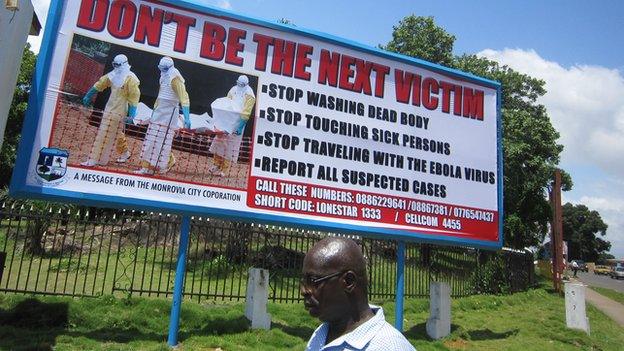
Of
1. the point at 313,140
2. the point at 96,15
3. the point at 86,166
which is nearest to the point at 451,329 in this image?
the point at 313,140

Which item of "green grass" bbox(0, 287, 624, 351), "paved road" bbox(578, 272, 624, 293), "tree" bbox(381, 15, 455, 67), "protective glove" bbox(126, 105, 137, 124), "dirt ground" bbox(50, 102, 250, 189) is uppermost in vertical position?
"tree" bbox(381, 15, 455, 67)

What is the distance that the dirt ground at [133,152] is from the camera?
563cm

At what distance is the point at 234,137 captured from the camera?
6.49 metres

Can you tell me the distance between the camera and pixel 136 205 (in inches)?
229

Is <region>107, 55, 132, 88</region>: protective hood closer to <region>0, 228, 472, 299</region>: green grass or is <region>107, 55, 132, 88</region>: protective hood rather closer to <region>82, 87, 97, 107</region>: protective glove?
<region>82, 87, 97, 107</region>: protective glove

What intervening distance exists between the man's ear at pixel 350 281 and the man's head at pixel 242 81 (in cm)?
520

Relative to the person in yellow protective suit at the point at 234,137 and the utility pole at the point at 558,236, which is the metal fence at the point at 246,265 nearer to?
the utility pole at the point at 558,236

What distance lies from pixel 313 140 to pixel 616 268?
55.7 metres

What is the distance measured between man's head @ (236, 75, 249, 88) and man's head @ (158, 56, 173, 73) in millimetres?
937

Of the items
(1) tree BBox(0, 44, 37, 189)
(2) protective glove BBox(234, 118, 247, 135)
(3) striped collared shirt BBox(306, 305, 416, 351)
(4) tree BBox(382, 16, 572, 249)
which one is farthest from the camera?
(1) tree BBox(0, 44, 37, 189)

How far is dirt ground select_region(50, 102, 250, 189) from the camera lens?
5633 millimetres

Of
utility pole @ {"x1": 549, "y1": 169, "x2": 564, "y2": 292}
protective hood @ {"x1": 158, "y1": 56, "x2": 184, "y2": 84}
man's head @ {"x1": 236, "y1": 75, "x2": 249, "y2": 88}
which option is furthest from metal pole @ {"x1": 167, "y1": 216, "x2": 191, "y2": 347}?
utility pole @ {"x1": 549, "y1": 169, "x2": 564, "y2": 292}

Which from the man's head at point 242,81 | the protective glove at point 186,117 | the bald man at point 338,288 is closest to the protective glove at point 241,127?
the man's head at point 242,81

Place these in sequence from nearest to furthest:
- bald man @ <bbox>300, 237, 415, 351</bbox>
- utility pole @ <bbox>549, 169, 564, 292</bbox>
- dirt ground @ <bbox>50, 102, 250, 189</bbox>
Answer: bald man @ <bbox>300, 237, 415, 351</bbox>, dirt ground @ <bbox>50, 102, 250, 189</bbox>, utility pole @ <bbox>549, 169, 564, 292</bbox>
